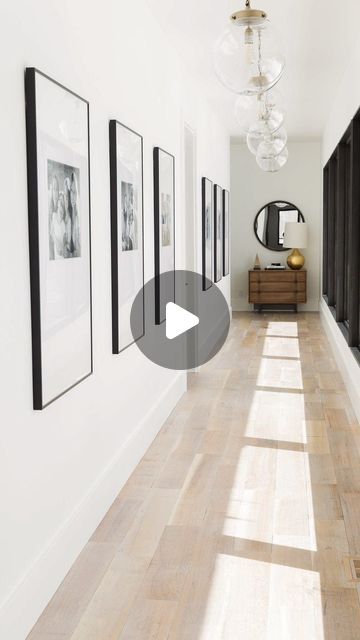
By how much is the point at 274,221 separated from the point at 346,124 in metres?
6.04

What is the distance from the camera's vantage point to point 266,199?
43.5 ft

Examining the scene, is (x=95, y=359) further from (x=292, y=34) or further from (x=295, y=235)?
(x=295, y=235)

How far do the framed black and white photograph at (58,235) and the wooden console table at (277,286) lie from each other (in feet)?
31.5

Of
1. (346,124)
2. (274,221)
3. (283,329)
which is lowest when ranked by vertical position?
(283,329)

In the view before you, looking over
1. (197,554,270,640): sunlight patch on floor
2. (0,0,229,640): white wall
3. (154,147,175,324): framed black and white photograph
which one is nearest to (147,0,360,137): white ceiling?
(0,0,229,640): white wall

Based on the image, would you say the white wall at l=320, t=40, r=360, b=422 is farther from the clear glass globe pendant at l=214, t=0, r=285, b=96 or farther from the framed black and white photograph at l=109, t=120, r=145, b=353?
the clear glass globe pendant at l=214, t=0, r=285, b=96

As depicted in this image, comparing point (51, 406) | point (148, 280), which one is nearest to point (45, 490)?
point (51, 406)

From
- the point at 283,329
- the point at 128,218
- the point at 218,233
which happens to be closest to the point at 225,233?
the point at 218,233

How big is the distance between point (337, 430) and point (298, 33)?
2.96 m

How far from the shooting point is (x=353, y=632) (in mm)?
2656

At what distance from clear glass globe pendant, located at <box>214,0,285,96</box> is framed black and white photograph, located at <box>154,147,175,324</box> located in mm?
2374

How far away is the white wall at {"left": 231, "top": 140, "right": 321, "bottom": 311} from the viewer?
13016mm

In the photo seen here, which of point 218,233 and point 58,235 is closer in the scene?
point 58,235
